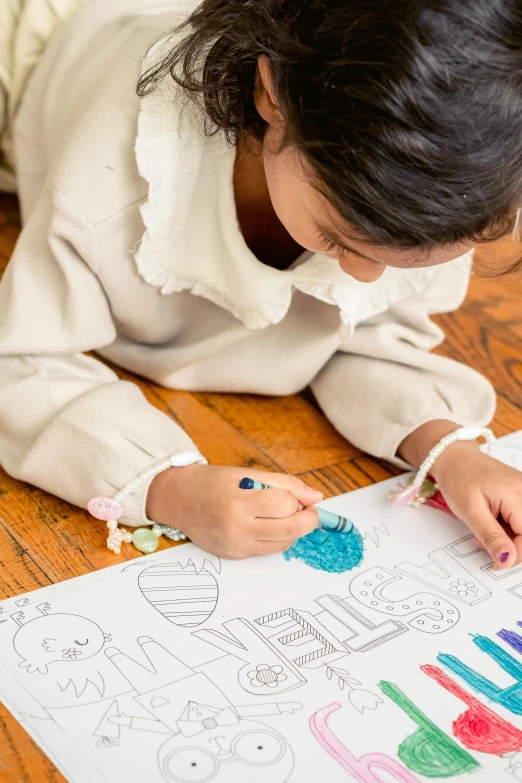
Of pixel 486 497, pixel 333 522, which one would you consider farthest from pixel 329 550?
pixel 486 497

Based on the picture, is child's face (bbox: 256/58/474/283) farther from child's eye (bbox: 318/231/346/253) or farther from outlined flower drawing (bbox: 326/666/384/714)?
outlined flower drawing (bbox: 326/666/384/714)

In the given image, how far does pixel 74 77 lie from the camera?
2.87 feet

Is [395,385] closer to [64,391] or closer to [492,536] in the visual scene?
[492,536]

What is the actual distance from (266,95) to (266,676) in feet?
1.21

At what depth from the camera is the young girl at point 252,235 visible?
50cm

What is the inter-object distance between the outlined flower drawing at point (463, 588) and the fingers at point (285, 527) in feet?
0.36

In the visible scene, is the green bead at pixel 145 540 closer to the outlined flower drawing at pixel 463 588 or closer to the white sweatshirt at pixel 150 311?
the white sweatshirt at pixel 150 311

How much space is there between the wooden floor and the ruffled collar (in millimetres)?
103

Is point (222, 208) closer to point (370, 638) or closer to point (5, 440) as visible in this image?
point (5, 440)

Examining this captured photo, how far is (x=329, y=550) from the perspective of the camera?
0.67m

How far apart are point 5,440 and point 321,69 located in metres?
0.39

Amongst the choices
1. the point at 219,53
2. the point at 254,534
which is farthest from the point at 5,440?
the point at 219,53

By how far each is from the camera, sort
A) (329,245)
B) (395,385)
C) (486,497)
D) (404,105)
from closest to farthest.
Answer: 1. (404,105)
2. (329,245)
3. (486,497)
4. (395,385)

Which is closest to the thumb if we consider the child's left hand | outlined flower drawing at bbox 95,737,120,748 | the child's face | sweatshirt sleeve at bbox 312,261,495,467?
A: the child's left hand
